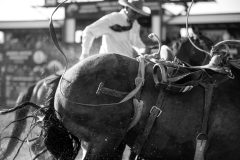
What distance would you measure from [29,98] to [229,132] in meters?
3.52

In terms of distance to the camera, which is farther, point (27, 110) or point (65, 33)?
point (65, 33)

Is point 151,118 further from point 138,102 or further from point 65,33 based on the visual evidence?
point 65,33

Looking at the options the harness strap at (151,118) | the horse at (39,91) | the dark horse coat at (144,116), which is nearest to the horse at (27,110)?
the horse at (39,91)

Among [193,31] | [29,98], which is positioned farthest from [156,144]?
[193,31]

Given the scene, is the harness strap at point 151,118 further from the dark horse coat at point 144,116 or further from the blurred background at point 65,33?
the blurred background at point 65,33

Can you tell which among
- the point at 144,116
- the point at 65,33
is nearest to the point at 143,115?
the point at 144,116

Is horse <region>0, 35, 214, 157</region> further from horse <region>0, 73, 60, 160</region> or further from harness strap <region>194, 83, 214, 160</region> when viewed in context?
harness strap <region>194, 83, 214, 160</region>


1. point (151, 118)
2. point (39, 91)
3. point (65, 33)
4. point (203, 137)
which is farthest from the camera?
point (65, 33)

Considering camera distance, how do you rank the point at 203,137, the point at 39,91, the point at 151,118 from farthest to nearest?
the point at 39,91, the point at 151,118, the point at 203,137

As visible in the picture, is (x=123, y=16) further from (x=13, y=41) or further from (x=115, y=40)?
(x=13, y=41)

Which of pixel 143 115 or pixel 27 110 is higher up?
pixel 143 115

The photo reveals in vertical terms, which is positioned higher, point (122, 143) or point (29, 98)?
point (122, 143)

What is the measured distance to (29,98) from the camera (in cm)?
677

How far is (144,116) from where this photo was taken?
4.33 meters
